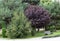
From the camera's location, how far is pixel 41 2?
24.4 meters

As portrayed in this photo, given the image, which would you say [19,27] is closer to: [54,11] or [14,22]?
[14,22]

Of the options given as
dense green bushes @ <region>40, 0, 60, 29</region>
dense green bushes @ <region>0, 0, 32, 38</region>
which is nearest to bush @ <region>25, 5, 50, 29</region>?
dense green bushes @ <region>0, 0, 32, 38</region>

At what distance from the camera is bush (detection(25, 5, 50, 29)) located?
19156 mm

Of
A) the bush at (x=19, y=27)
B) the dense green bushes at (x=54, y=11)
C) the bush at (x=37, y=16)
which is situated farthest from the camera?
the dense green bushes at (x=54, y=11)

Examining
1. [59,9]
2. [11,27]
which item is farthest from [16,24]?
[59,9]

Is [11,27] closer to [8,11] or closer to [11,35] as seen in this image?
[11,35]

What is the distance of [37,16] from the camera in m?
19.2

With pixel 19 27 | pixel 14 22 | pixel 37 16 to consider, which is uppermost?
pixel 37 16

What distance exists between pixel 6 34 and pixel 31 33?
2169 millimetres

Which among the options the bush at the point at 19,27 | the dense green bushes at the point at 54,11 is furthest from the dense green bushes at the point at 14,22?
the dense green bushes at the point at 54,11

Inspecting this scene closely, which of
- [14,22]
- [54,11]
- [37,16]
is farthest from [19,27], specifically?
[54,11]

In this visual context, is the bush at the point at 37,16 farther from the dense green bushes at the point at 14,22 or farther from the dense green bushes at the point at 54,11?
the dense green bushes at the point at 54,11

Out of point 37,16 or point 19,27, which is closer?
point 19,27

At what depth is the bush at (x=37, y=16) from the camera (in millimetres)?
19156
